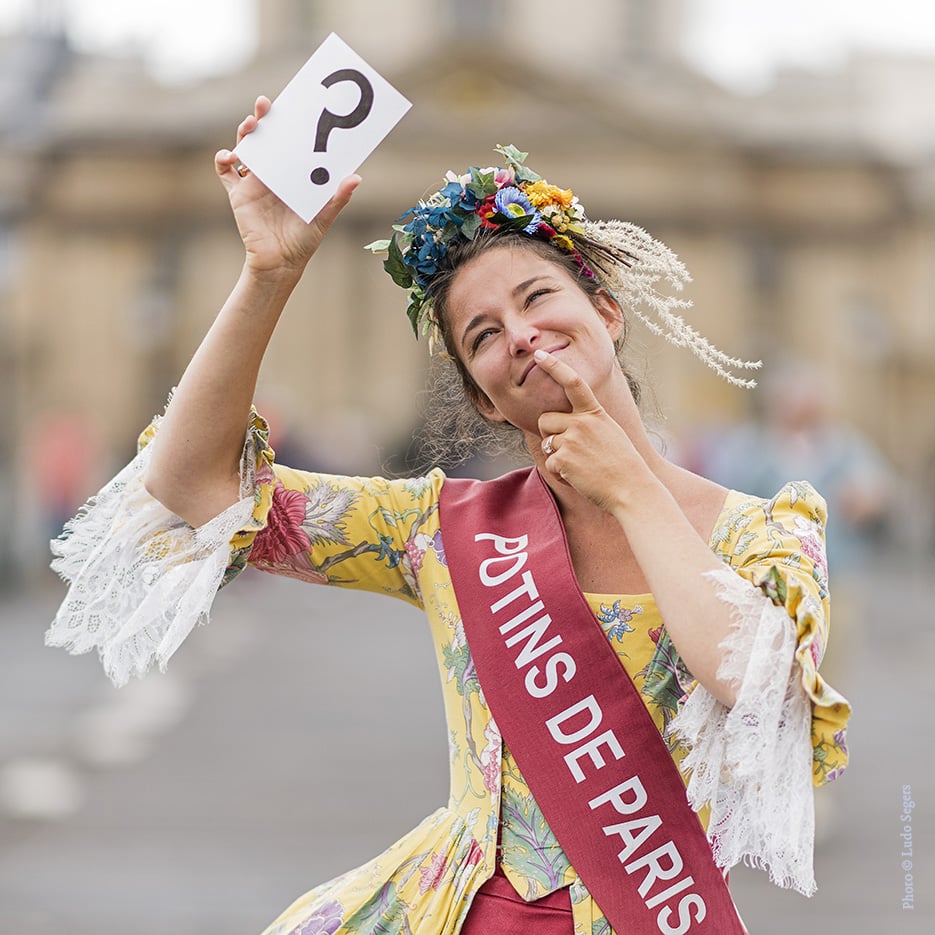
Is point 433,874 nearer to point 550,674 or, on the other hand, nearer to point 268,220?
point 550,674

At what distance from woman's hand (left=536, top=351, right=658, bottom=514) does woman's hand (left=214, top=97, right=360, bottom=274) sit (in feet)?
1.15

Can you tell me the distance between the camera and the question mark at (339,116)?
220 centimetres

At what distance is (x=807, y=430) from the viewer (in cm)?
695

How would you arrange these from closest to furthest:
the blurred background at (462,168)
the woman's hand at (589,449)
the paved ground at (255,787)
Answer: the woman's hand at (589,449), the paved ground at (255,787), the blurred background at (462,168)

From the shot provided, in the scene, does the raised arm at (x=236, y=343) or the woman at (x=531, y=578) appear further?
the raised arm at (x=236, y=343)

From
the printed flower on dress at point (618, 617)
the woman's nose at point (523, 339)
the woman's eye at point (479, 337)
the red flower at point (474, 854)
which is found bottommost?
the red flower at point (474, 854)

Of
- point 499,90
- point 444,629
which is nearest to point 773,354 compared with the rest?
point 499,90

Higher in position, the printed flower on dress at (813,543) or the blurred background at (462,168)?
the blurred background at (462,168)

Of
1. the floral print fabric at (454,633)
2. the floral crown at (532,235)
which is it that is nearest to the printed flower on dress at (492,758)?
the floral print fabric at (454,633)

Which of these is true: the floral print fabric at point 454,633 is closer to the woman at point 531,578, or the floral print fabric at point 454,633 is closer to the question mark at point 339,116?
the woman at point 531,578

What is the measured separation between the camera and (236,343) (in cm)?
218

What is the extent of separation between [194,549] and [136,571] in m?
0.12

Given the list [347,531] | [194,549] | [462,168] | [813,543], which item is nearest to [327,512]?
[347,531]

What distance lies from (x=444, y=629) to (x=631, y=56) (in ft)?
143
